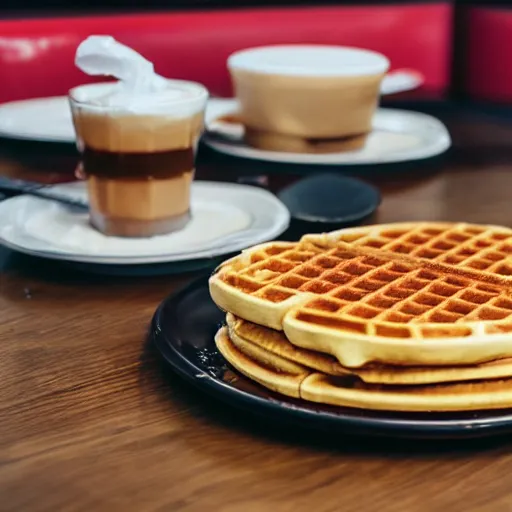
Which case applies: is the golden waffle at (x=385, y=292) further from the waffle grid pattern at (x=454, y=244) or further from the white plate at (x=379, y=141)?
the white plate at (x=379, y=141)

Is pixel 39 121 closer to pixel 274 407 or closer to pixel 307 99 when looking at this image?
pixel 307 99

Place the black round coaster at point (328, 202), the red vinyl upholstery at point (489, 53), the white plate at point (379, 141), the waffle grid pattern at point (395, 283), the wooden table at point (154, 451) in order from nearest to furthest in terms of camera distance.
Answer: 1. the wooden table at point (154, 451)
2. the waffle grid pattern at point (395, 283)
3. the black round coaster at point (328, 202)
4. the white plate at point (379, 141)
5. the red vinyl upholstery at point (489, 53)

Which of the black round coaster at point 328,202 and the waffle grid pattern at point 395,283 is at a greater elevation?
the waffle grid pattern at point 395,283

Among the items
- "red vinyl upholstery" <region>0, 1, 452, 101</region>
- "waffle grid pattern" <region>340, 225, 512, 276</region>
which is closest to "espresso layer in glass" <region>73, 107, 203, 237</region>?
"waffle grid pattern" <region>340, 225, 512, 276</region>

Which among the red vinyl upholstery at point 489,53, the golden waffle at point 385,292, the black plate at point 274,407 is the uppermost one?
the golden waffle at point 385,292

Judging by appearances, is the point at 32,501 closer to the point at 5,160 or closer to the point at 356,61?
the point at 5,160

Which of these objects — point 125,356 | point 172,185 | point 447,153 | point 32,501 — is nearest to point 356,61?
point 447,153

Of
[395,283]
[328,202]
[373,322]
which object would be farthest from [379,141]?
[373,322]

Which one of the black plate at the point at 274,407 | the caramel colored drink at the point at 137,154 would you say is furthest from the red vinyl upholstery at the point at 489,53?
the black plate at the point at 274,407
